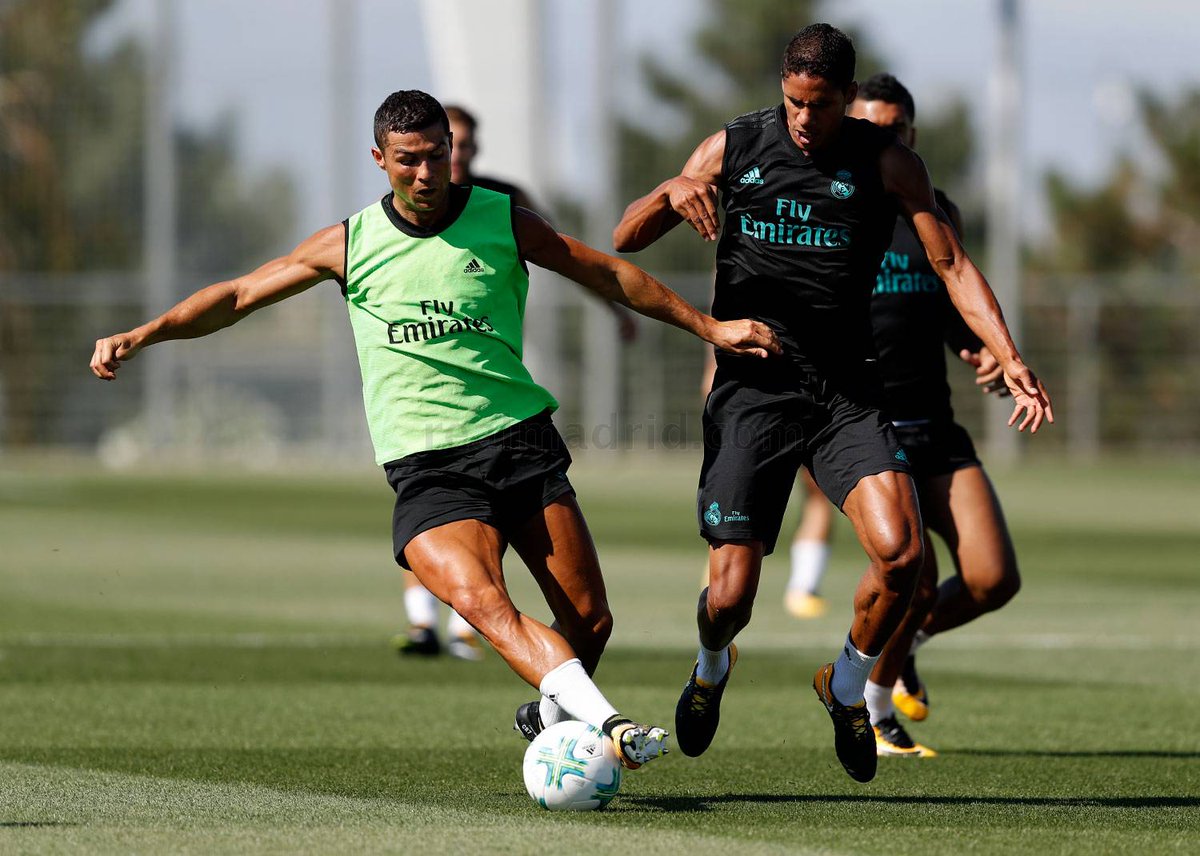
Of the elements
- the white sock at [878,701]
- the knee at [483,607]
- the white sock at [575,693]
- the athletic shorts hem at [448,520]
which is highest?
the athletic shorts hem at [448,520]

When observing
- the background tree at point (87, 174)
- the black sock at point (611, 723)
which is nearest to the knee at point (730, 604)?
the black sock at point (611, 723)

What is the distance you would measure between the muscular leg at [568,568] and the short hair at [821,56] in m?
1.76

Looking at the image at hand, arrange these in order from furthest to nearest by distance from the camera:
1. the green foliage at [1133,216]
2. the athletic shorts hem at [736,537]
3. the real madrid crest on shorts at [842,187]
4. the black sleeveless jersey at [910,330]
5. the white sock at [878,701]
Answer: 1. the green foliage at [1133,216]
2. the black sleeveless jersey at [910,330]
3. the white sock at [878,701]
4. the athletic shorts hem at [736,537]
5. the real madrid crest on shorts at [842,187]

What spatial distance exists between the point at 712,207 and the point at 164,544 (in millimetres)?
14097

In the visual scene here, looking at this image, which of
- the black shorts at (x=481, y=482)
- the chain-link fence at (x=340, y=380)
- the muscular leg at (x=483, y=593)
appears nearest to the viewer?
the muscular leg at (x=483, y=593)

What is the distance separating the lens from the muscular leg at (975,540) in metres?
8.24

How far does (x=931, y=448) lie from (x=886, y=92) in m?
1.58

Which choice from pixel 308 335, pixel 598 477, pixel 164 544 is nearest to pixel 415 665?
pixel 164 544

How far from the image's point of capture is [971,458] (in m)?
8.41

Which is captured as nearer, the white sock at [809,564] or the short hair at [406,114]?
the short hair at [406,114]

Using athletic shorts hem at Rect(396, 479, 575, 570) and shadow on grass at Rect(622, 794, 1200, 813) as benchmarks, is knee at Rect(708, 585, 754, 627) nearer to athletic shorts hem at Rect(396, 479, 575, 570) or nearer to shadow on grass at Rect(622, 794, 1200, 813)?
shadow on grass at Rect(622, 794, 1200, 813)

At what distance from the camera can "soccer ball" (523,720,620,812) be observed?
6.20 meters

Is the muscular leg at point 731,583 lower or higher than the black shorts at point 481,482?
lower

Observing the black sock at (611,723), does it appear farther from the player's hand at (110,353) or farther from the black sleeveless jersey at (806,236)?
the player's hand at (110,353)
